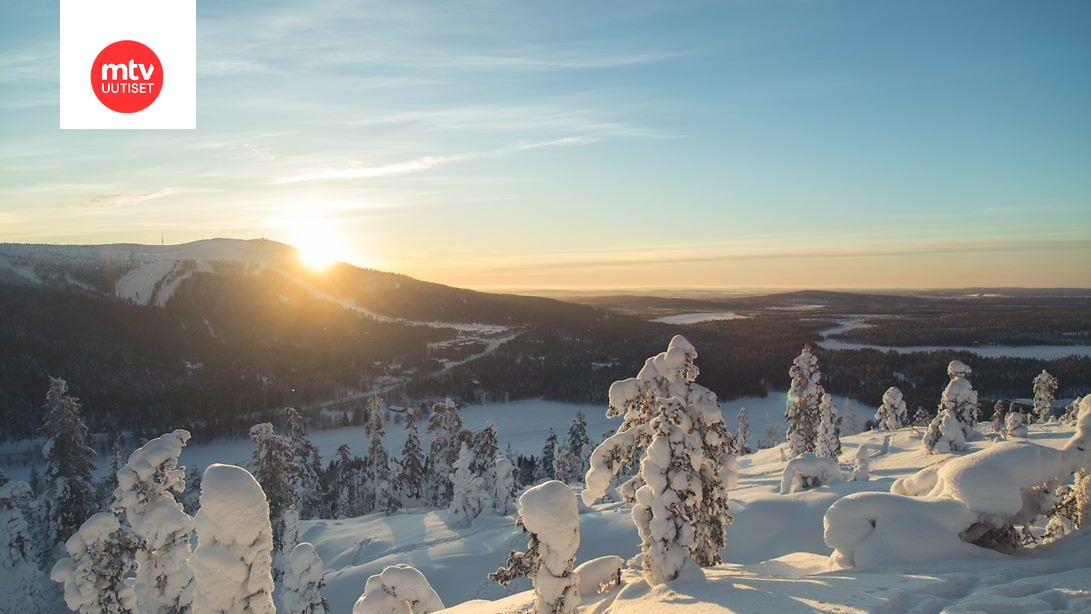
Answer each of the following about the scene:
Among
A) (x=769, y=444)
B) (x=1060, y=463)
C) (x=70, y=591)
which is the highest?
(x=1060, y=463)

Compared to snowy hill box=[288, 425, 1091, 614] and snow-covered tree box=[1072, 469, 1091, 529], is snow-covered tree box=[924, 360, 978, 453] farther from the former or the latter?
snow-covered tree box=[1072, 469, 1091, 529]

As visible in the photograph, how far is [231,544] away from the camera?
11266mm

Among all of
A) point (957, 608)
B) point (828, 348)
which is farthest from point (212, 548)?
point (828, 348)

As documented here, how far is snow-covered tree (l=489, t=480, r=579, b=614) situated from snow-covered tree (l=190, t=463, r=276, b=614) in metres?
4.67

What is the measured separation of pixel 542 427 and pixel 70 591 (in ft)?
340

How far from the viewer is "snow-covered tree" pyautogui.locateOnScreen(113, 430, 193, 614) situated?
615 inches

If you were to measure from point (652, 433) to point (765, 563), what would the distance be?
4.61m

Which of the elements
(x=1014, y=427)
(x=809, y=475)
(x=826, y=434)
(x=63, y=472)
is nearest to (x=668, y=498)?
(x=809, y=475)

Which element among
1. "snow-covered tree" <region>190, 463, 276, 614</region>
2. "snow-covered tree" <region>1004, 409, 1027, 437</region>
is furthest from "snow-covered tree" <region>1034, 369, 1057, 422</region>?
"snow-covered tree" <region>190, 463, 276, 614</region>

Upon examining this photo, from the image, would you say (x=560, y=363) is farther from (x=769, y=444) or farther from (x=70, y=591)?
(x=70, y=591)

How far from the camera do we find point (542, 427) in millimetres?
117625

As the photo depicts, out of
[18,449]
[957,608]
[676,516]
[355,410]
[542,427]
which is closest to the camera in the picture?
[957,608]

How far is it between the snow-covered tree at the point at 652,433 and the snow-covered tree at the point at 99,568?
1344 cm

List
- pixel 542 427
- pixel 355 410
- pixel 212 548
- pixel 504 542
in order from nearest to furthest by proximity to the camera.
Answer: pixel 212 548, pixel 504 542, pixel 542 427, pixel 355 410
